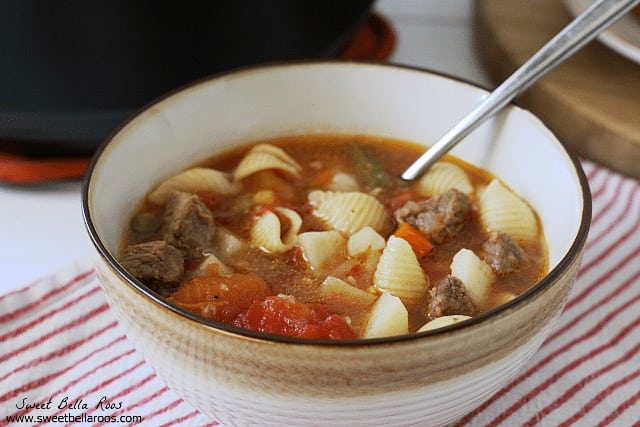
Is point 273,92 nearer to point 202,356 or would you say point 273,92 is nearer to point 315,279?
point 315,279

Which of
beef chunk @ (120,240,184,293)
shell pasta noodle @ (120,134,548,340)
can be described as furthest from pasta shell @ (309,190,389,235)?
beef chunk @ (120,240,184,293)

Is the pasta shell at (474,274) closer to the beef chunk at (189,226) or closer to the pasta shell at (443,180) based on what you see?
the pasta shell at (443,180)

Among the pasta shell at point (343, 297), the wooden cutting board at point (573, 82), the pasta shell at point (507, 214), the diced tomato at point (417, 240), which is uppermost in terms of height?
the wooden cutting board at point (573, 82)

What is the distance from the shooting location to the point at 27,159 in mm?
2361

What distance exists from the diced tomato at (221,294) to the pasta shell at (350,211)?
0.28 metres

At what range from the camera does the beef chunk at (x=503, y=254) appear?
1699 millimetres

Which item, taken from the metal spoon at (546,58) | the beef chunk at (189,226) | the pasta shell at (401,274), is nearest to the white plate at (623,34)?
the metal spoon at (546,58)

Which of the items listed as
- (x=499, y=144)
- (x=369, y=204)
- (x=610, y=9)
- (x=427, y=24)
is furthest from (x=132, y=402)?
(x=427, y=24)

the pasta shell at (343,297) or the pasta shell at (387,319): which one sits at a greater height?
the pasta shell at (387,319)

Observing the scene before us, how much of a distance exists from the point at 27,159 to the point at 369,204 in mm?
1081

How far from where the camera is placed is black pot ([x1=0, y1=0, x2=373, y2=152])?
6.31ft

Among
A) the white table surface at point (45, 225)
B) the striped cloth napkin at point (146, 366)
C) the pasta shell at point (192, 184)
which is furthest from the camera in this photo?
the white table surface at point (45, 225)

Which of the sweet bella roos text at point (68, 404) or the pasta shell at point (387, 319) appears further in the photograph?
the sweet bella roos text at point (68, 404)

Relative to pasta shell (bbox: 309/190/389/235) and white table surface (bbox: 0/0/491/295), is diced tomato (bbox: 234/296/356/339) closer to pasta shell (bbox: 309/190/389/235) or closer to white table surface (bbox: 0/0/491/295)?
pasta shell (bbox: 309/190/389/235)
